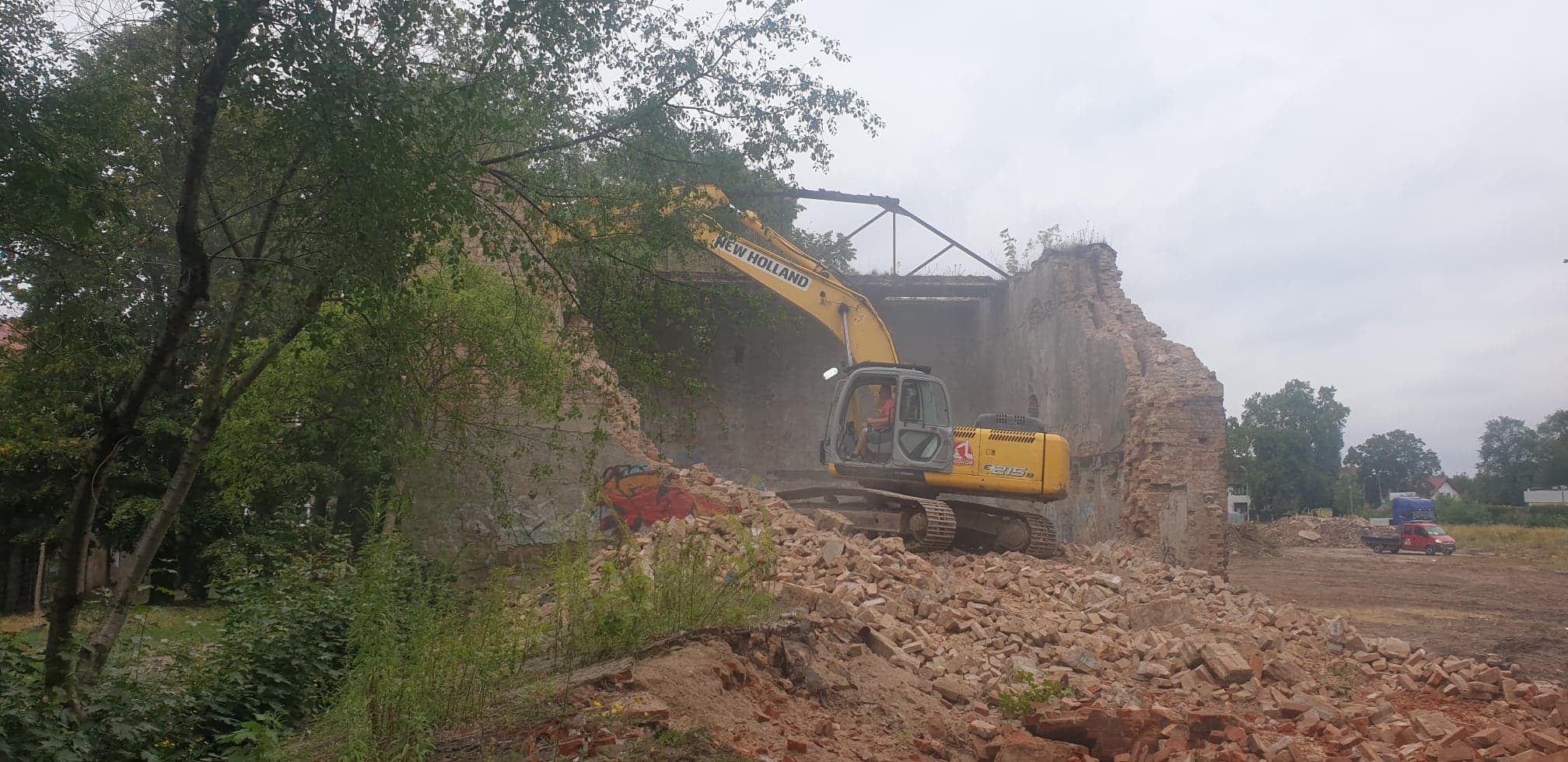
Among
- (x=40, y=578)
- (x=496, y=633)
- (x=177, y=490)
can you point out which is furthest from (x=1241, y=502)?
(x=177, y=490)

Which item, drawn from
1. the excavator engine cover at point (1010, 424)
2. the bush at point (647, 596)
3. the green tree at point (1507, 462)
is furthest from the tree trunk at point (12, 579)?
the green tree at point (1507, 462)

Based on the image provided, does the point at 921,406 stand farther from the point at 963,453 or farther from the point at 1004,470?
the point at 1004,470

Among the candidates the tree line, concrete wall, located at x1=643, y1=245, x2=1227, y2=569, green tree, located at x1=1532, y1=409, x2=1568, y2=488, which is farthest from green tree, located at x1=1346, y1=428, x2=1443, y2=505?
concrete wall, located at x1=643, y1=245, x2=1227, y2=569

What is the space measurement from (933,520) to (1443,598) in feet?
40.4

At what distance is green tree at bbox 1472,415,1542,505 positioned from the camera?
68.4 m

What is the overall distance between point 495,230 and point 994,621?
18.5 ft

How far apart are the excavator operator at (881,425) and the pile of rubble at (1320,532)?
30.1 metres

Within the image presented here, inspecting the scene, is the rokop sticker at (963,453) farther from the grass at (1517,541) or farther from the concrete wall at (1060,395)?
the grass at (1517,541)

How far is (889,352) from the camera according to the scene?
55.4ft

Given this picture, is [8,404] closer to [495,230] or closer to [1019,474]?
[495,230]

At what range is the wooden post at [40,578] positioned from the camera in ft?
56.5

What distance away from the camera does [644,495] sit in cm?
1313

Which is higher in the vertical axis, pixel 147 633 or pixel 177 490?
pixel 177 490

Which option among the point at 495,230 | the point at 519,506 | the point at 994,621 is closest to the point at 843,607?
the point at 994,621
